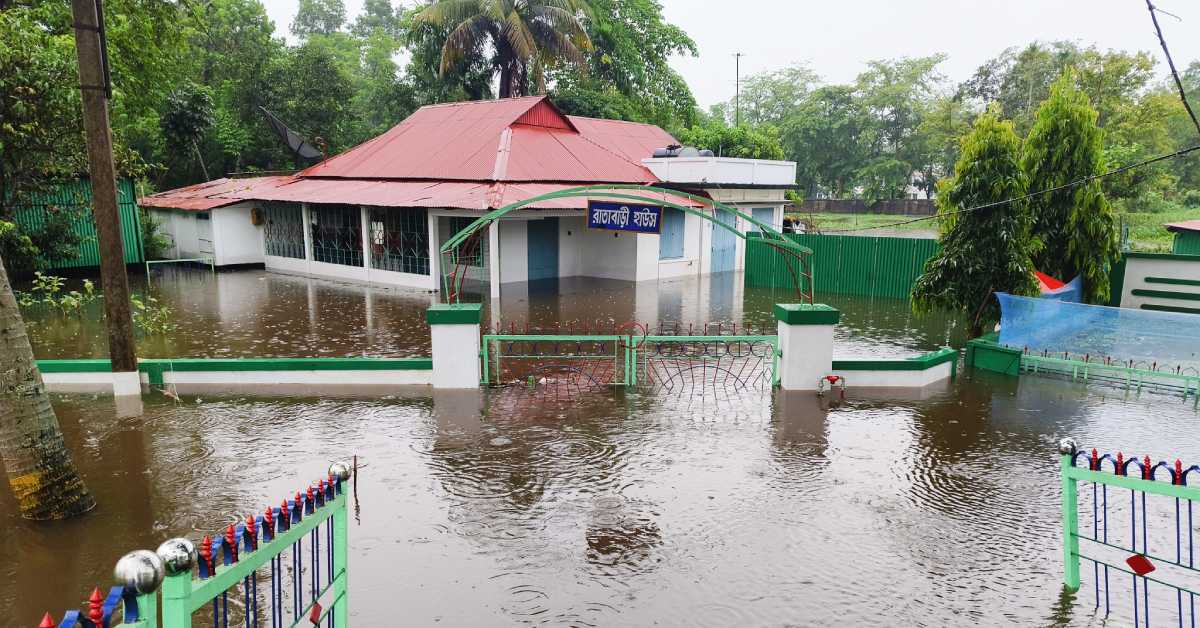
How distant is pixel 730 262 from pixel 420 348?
49.5 ft

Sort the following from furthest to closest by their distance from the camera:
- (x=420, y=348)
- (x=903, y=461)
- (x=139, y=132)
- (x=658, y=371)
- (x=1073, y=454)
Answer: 1. (x=139, y=132)
2. (x=420, y=348)
3. (x=658, y=371)
4. (x=903, y=461)
5. (x=1073, y=454)

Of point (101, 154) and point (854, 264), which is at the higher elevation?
point (101, 154)

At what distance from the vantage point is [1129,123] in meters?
36.9

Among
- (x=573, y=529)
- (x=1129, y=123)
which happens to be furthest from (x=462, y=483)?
(x=1129, y=123)

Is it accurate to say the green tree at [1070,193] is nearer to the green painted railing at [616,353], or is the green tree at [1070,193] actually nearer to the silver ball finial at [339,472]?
the green painted railing at [616,353]

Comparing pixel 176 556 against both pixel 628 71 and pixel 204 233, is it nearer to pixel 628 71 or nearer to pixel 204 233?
pixel 204 233

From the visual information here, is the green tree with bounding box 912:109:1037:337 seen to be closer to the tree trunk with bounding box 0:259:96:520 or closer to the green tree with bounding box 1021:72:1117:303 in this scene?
the green tree with bounding box 1021:72:1117:303

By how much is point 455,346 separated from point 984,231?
31.9 ft

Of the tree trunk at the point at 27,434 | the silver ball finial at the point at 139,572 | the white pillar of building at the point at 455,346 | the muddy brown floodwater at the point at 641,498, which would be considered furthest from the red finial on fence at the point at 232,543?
the white pillar of building at the point at 455,346

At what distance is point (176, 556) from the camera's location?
116 inches

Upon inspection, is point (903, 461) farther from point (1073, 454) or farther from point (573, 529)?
point (573, 529)

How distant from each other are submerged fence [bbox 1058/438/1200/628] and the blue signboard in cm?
743

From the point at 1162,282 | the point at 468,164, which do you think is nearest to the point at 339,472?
the point at 1162,282

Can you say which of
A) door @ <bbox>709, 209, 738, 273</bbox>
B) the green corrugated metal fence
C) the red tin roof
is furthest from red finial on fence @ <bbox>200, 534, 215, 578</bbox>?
the green corrugated metal fence
